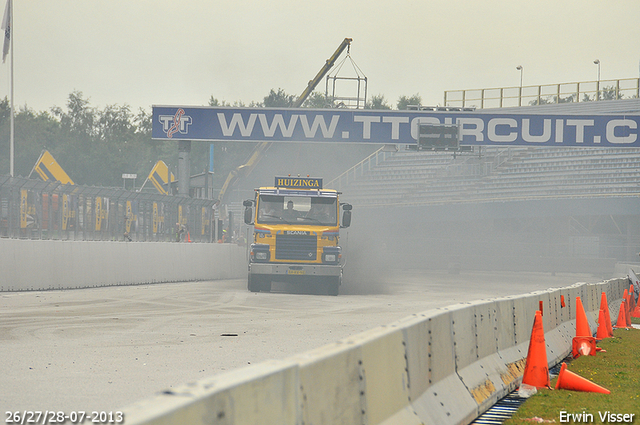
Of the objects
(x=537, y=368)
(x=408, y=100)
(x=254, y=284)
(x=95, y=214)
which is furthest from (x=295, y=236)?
(x=408, y=100)

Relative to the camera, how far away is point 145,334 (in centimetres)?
1207

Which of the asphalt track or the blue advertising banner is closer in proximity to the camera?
the asphalt track

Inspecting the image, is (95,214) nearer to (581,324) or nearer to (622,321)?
(622,321)

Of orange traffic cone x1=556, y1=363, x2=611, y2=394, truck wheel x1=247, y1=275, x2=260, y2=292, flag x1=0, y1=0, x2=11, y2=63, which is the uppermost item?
flag x1=0, y1=0, x2=11, y2=63

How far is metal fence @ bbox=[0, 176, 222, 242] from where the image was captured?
2034 cm

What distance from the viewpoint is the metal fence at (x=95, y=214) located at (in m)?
20.3

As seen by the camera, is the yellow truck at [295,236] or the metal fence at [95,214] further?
the yellow truck at [295,236]

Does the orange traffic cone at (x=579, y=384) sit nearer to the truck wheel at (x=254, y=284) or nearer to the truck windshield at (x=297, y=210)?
the truck windshield at (x=297, y=210)

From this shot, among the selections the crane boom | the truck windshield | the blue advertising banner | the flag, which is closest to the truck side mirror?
the truck windshield

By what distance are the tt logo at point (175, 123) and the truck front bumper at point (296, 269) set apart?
13627mm

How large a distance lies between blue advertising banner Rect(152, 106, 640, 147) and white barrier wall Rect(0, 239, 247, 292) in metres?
7.64

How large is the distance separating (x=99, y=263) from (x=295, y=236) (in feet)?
17.1

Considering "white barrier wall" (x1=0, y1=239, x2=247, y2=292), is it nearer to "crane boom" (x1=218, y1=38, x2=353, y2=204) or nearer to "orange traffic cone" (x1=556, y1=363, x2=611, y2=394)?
"orange traffic cone" (x1=556, y1=363, x2=611, y2=394)

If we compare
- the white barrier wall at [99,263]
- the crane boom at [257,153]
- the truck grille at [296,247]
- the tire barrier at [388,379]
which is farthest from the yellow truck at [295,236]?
the crane boom at [257,153]
